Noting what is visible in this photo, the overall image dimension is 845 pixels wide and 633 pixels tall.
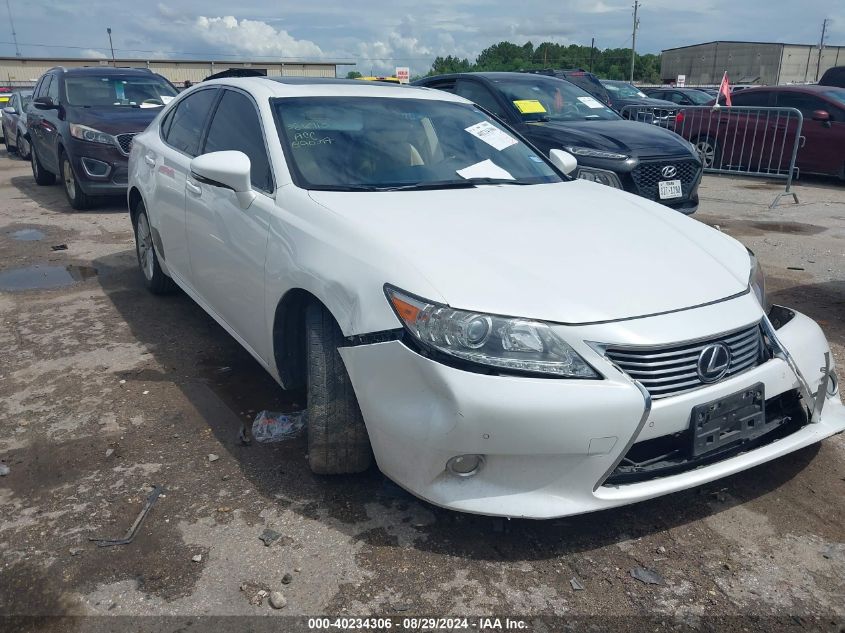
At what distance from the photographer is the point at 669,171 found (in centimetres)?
732

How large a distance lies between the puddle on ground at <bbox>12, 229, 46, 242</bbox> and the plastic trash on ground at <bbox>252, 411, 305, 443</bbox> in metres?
5.51

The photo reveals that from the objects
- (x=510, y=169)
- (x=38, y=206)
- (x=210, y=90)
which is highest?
(x=210, y=90)

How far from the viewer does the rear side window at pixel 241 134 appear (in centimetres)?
345

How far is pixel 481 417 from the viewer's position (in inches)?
91.5

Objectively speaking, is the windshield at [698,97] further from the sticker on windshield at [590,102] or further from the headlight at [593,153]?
the headlight at [593,153]

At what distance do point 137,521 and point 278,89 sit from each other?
7.43ft

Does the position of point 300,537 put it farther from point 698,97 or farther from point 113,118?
point 698,97

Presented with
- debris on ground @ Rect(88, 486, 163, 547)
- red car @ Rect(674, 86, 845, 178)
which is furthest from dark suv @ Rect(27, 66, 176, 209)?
red car @ Rect(674, 86, 845, 178)

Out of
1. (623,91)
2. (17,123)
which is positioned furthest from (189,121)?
(623,91)

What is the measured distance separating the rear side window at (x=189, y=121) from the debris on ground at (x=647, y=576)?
3.30 meters

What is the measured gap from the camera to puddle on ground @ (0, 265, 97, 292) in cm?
604

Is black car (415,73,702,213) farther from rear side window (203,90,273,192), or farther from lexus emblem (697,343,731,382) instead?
lexus emblem (697,343,731,382)

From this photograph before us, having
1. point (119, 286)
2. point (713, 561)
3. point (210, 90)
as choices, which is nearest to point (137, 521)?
point (713, 561)

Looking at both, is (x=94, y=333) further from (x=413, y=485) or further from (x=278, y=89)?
(x=413, y=485)
